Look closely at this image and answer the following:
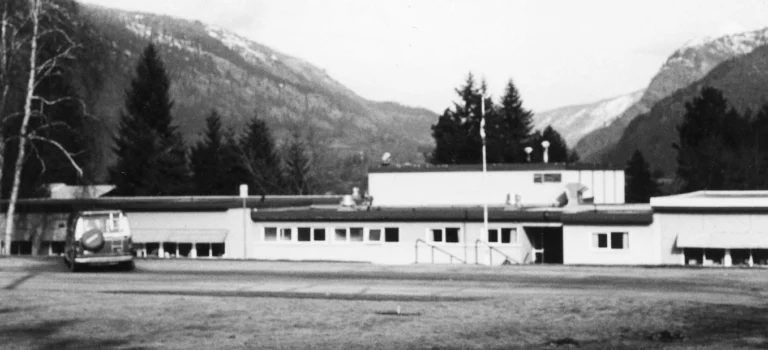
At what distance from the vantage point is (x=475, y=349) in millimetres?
17125

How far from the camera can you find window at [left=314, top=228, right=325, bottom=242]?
4878 cm

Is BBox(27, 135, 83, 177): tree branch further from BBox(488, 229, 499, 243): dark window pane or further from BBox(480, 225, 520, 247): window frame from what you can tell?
BBox(488, 229, 499, 243): dark window pane

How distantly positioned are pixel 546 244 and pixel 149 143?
47887 millimetres

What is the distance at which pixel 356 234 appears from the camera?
48.3 meters

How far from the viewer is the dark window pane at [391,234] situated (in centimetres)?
4794

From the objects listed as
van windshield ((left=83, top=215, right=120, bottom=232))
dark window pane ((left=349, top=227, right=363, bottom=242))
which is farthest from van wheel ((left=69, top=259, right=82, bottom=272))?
dark window pane ((left=349, top=227, right=363, bottom=242))

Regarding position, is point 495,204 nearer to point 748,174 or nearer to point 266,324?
point 266,324

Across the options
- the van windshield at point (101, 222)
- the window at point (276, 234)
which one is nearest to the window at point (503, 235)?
the window at point (276, 234)

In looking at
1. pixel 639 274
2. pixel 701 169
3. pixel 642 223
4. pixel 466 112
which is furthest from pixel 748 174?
pixel 639 274

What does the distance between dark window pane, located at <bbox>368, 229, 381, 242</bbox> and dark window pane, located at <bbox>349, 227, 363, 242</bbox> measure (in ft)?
1.26

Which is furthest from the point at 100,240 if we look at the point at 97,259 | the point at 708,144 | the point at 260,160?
the point at 708,144

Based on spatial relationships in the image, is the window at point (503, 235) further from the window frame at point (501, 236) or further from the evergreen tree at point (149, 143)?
the evergreen tree at point (149, 143)

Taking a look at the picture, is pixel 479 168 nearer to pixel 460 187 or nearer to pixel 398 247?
pixel 460 187

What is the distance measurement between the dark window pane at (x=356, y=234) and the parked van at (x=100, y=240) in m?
14.3
